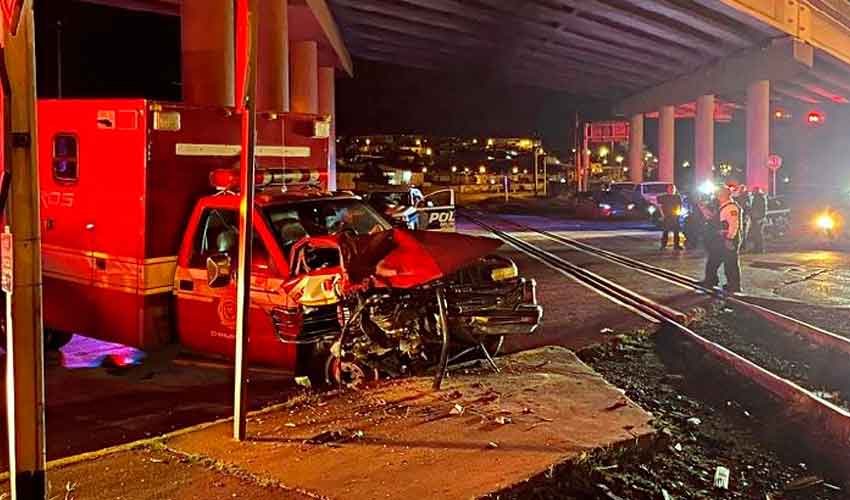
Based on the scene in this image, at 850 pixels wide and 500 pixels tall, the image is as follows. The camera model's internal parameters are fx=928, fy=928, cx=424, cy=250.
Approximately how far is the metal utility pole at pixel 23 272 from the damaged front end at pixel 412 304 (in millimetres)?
3342

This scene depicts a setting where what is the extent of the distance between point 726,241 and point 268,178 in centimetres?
831

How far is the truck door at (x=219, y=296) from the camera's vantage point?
834 centimetres

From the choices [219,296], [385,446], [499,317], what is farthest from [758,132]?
[385,446]

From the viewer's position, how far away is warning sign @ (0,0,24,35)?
437cm

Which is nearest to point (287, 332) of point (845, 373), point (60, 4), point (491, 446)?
point (491, 446)

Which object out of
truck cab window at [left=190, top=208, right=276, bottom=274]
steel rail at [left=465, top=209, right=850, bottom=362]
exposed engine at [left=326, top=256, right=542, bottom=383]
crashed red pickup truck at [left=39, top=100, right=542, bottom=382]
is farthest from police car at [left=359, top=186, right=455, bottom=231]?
exposed engine at [left=326, top=256, right=542, bottom=383]

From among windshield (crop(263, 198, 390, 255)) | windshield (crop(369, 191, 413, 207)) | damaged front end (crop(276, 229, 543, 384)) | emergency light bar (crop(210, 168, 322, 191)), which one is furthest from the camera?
windshield (crop(369, 191, 413, 207))

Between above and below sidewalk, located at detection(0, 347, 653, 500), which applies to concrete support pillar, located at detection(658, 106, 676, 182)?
above

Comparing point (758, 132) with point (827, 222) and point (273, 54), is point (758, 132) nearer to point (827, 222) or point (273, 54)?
point (827, 222)

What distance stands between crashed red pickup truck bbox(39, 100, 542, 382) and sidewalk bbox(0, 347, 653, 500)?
23.6 inches

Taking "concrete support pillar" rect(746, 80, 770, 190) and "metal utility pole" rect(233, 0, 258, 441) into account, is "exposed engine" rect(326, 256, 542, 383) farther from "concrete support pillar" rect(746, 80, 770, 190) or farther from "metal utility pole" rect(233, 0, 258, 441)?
"concrete support pillar" rect(746, 80, 770, 190)

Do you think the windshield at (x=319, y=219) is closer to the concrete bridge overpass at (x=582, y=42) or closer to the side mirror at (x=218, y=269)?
the side mirror at (x=218, y=269)

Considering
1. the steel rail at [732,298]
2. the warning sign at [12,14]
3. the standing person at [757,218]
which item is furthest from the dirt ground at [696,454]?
the standing person at [757,218]

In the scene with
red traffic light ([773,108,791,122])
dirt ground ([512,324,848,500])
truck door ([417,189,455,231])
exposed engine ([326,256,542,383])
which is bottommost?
dirt ground ([512,324,848,500])
